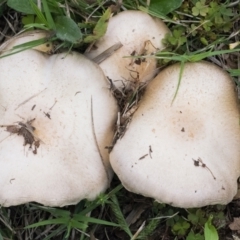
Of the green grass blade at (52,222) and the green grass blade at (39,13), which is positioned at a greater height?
the green grass blade at (39,13)

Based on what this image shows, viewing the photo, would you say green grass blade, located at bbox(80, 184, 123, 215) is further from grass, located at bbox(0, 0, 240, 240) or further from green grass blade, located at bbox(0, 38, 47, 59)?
green grass blade, located at bbox(0, 38, 47, 59)

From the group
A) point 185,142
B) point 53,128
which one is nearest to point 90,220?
point 53,128

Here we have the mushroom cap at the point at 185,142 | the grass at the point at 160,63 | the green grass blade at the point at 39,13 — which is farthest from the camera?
the grass at the point at 160,63

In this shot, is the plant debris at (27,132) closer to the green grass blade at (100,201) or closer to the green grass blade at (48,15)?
the green grass blade at (100,201)

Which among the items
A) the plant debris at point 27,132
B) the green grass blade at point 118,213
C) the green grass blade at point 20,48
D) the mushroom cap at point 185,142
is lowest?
the green grass blade at point 118,213

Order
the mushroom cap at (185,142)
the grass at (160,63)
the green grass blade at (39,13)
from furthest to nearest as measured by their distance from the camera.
Result: the grass at (160,63)
the green grass blade at (39,13)
the mushroom cap at (185,142)

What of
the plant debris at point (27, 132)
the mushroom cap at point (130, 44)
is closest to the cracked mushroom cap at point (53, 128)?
the plant debris at point (27, 132)

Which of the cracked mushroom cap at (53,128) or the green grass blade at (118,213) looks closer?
the cracked mushroom cap at (53,128)

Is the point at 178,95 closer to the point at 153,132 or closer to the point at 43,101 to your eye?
the point at 153,132

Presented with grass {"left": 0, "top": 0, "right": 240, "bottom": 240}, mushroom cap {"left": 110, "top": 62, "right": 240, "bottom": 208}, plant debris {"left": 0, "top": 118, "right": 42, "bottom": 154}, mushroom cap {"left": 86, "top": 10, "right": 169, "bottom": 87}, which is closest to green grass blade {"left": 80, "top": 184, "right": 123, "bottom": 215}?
grass {"left": 0, "top": 0, "right": 240, "bottom": 240}
